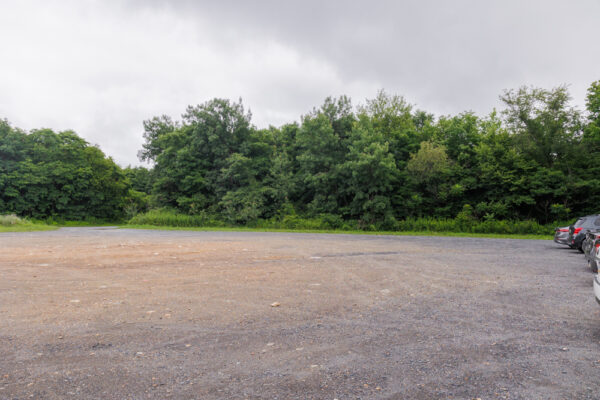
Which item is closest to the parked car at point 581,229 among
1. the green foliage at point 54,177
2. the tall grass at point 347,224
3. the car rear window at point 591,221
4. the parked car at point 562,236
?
the car rear window at point 591,221

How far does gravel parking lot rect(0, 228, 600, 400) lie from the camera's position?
9.66ft

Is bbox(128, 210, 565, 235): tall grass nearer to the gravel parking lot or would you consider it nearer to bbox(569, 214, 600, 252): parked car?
bbox(569, 214, 600, 252): parked car

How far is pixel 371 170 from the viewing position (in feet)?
100

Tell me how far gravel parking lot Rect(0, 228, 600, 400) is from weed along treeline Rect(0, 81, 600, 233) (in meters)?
23.2

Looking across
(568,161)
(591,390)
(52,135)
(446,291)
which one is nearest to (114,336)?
(591,390)

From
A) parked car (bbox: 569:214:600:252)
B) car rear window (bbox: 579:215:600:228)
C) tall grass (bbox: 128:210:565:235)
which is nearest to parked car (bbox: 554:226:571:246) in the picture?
parked car (bbox: 569:214:600:252)

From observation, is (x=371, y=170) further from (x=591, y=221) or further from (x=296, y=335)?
(x=296, y=335)

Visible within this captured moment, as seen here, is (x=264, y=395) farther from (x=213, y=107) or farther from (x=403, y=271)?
(x=213, y=107)

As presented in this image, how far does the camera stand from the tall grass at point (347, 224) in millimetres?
26375

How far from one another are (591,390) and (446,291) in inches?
149

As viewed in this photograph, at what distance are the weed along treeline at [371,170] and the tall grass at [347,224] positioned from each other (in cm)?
11

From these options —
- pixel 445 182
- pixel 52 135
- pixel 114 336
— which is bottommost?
pixel 114 336

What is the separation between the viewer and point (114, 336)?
411 centimetres

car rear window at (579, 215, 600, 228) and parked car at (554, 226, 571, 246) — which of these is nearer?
car rear window at (579, 215, 600, 228)
